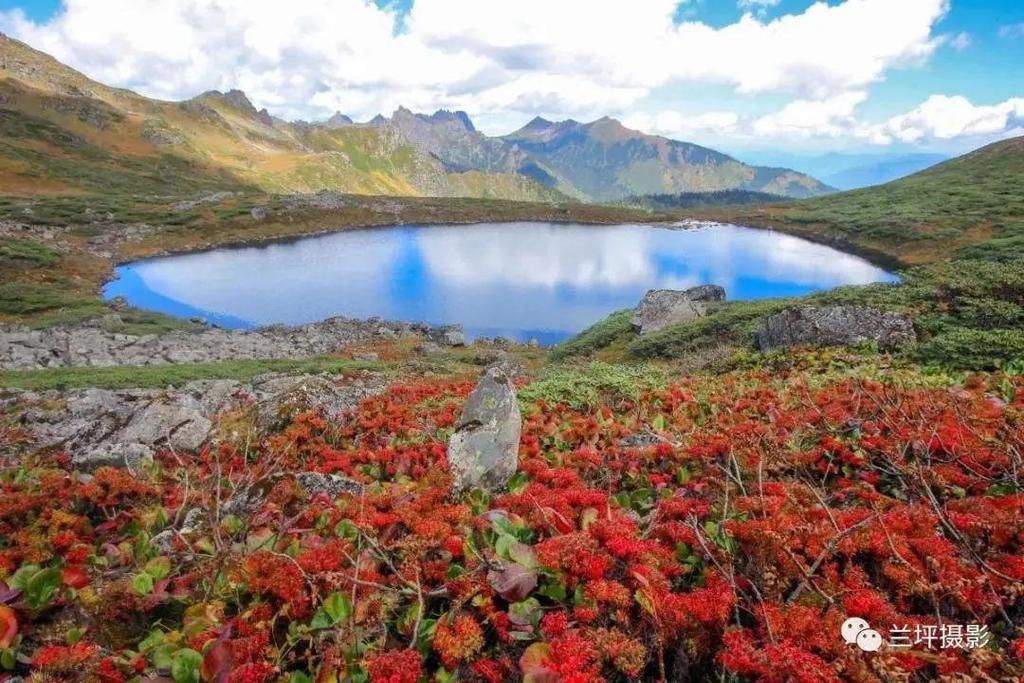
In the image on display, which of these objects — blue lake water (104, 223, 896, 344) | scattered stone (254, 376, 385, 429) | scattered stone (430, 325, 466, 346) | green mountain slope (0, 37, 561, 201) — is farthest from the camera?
green mountain slope (0, 37, 561, 201)

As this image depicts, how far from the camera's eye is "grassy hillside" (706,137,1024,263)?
72125 millimetres

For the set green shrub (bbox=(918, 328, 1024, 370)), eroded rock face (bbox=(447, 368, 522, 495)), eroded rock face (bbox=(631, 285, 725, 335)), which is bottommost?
eroded rock face (bbox=(631, 285, 725, 335))

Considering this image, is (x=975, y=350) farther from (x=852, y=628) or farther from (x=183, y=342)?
(x=183, y=342)

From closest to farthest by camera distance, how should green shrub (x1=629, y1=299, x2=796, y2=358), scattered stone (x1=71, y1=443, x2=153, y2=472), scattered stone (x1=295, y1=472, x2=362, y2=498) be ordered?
scattered stone (x1=295, y1=472, x2=362, y2=498) → scattered stone (x1=71, y1=443, x2=153, y2=472) → green shrub (x1=629, y1=299, x2=796, y2=358)

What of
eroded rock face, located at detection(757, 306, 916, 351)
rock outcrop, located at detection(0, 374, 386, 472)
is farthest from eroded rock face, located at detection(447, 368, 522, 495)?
eroded rock face, located at detection(757, 306, 916, 351)

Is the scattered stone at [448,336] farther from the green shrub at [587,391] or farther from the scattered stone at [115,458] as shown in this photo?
the scattered stone at [115,458]

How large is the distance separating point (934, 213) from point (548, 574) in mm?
110083

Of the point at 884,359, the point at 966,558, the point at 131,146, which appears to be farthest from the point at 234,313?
the point at 131,146

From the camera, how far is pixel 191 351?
101ft

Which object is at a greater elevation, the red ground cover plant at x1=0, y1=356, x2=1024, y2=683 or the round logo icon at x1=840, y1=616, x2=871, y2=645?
Answer: the round logo icon at x1=840, y1=616, x2=871, y2=645

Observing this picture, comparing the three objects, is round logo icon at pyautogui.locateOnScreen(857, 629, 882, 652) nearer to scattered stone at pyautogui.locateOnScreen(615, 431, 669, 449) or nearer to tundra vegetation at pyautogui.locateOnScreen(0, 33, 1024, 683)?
tundra vegetation at pyautogui.locateOnScreen(0, 33, 1024, 683)

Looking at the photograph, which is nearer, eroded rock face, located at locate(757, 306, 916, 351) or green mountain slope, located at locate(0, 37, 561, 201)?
eroded rock face, located at locate(757, 306, 916, 351)

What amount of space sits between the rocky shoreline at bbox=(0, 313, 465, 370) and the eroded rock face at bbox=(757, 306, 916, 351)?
2514cm

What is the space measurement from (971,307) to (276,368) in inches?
981
